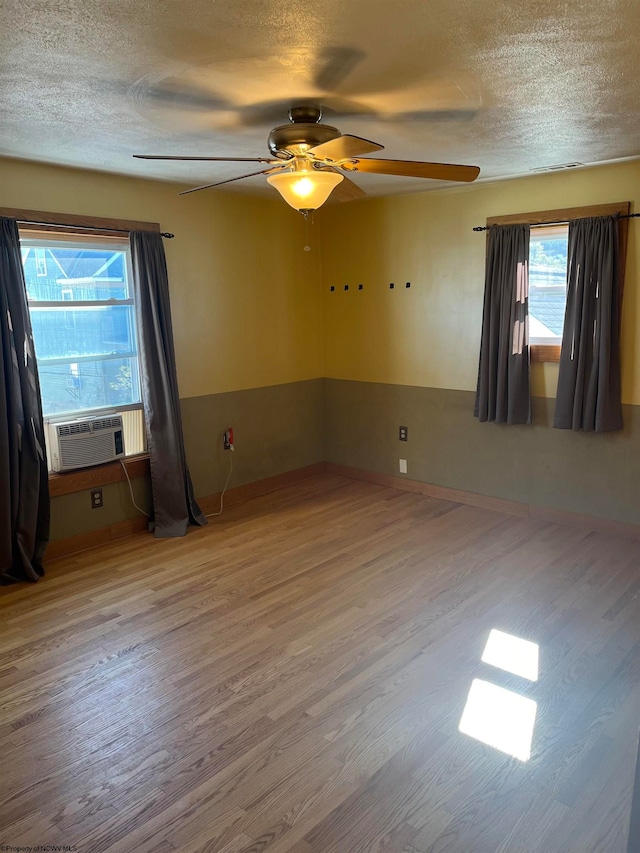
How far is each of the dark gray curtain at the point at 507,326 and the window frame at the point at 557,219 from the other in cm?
7

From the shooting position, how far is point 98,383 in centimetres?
450

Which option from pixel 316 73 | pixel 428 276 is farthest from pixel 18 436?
pixel 428 276

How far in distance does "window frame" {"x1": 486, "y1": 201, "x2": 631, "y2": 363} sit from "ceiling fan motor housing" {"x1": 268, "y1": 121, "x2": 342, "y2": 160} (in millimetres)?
2305

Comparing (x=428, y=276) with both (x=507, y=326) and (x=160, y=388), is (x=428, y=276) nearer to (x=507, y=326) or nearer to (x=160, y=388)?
(x=507, y=326)

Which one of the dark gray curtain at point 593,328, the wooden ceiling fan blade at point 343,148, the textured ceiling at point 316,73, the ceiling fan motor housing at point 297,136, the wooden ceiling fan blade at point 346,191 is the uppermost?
the textured ceiling at point 316,73

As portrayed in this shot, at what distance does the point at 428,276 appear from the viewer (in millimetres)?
5250

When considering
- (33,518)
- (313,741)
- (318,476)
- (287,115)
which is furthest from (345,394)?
(313,741)

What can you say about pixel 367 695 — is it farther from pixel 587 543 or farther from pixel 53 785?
pixel 587 543

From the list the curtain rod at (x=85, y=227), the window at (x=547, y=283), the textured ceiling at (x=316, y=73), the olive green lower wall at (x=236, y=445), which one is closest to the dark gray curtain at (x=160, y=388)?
the curtain rod at (x=85, y=227)

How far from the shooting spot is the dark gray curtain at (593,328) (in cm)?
422

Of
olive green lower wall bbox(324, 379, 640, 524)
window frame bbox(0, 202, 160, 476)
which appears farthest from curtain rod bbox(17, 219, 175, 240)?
olive green lower wall bbox(324, 379, 640, 524)

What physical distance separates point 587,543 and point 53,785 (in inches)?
138

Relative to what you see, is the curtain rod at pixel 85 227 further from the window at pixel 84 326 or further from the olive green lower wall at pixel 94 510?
the olive green lower wall at pixel 94 510

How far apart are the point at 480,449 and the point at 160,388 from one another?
2.56m
